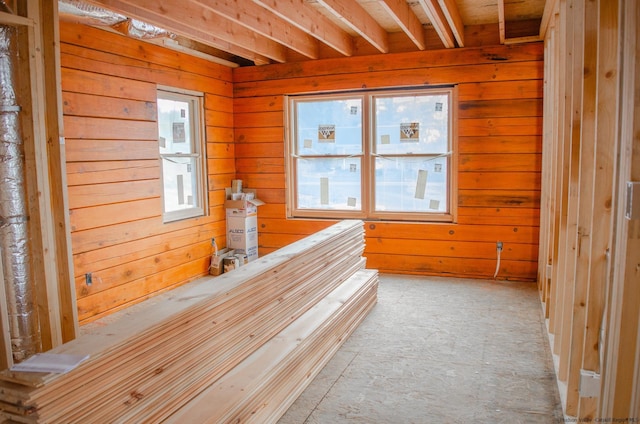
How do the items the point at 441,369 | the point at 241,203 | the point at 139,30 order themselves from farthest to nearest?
the point at 241,203 < the point at 139,30 < the point at 441,369

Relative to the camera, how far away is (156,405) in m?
1.74

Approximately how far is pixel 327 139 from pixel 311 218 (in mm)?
928

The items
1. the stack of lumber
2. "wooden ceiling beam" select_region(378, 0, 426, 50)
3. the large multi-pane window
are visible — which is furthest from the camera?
the large multi-pane window

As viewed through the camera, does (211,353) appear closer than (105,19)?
Yes

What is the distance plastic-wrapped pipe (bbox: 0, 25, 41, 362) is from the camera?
2344 mm

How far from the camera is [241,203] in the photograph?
5668 millimetres

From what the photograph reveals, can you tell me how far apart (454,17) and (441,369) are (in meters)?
2.83

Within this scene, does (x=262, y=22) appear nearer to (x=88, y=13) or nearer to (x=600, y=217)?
(x=88, y=13)

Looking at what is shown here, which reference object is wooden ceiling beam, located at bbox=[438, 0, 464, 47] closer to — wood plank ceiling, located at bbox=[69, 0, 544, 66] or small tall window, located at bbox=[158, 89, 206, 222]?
wood plank ceiling, located at bbox=[69, 0, 544, 66]

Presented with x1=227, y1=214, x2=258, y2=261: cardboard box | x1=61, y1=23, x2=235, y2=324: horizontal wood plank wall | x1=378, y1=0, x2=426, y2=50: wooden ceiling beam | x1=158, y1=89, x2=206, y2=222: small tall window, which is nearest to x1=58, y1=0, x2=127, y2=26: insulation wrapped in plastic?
x1=61, y1=23, x2=235, y2=324: horizontal wood plank wall

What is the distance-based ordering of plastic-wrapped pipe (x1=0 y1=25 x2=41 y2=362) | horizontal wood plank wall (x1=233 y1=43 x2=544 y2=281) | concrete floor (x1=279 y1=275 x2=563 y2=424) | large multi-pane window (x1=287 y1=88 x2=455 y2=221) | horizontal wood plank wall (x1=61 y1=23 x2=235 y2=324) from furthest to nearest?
1. large multi-pane window (x1=287 y1=88 x2=455 y2=221)
2. horizontal wood plank wall (x1=233 y1=43 x2=544 y2=281)
3. horizontal wood plank wall (x1=61 y1=23 x2=235 y2=324)
4. concrete floor (x1=279 y1=275 x2=563 y2=424)
5. plastic-wrapped pipe (x1=0 y1=25 x2=41 y2=362)

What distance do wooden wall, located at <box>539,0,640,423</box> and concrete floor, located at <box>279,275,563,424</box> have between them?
0.22m

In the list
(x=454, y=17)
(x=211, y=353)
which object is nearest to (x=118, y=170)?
(x=211, y=353)

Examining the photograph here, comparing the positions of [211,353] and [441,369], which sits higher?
[211,353]
